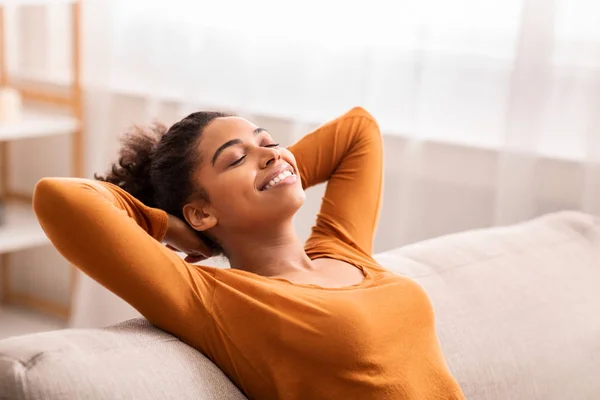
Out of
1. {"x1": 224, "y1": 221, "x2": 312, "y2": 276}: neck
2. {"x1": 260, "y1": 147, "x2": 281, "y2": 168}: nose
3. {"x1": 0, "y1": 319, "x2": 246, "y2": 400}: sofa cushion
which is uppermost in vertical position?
{"x1": 260, "y1": 147, "x2": 281, "y2": 168}: nose

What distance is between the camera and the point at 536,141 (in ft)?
7.72

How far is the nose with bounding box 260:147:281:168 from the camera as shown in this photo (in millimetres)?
1504

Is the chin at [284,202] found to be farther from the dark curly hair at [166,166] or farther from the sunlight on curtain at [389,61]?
the sunlight on curtain at [389,61]

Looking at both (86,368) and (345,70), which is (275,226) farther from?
(345,70)

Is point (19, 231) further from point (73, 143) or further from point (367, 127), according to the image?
point (367, 127)

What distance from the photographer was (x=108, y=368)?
1.19 metres

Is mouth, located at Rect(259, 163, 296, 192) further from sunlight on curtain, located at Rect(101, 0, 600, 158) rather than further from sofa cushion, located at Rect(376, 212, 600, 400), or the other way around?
sunlight on curtain, located at Rect(101, 0, 600, 158)

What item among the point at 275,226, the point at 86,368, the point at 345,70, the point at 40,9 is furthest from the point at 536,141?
the point at 40,9

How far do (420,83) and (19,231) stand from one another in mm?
1513

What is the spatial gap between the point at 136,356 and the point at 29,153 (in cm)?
261

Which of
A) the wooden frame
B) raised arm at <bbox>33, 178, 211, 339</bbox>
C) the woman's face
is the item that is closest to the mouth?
the woman's face

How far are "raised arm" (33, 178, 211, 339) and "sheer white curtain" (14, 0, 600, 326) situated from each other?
1.27 meters

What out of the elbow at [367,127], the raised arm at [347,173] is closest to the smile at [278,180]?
the raised arm at [347,173]

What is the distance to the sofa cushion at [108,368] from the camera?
1132 millimetres
